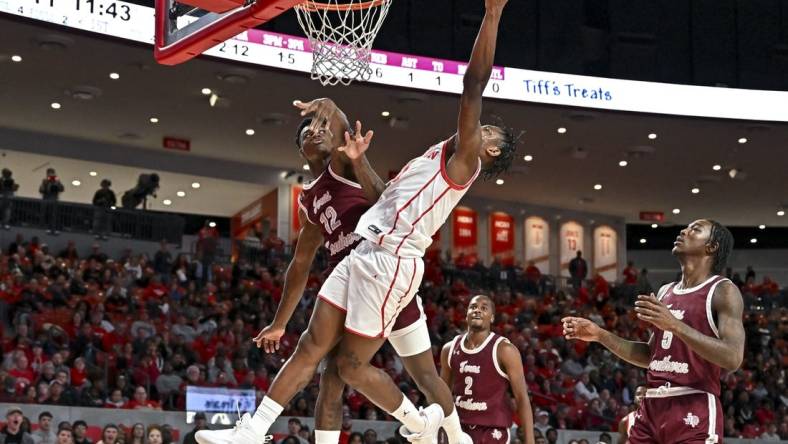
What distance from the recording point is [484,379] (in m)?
9.94

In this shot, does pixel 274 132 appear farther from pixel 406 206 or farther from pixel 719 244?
pixel 719 244

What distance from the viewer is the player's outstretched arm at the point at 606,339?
264 inches

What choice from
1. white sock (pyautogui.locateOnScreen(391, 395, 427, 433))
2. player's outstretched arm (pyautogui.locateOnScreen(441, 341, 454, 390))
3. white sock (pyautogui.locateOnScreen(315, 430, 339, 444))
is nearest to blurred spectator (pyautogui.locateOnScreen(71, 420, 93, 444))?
player's outstretched arm (pyautogui.locateOnScreen(441, 341, 454, 390))

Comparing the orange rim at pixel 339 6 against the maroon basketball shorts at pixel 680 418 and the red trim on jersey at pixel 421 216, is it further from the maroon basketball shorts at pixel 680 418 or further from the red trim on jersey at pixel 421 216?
the maroon basketball shorts at pixel 680 418

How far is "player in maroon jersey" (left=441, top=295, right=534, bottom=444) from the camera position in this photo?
989 cm

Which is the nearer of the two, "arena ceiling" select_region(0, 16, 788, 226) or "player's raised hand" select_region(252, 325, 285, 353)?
"player's raised hand" select_region(252, 325, 285, 353)

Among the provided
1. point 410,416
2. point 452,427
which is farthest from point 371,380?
point 452,427

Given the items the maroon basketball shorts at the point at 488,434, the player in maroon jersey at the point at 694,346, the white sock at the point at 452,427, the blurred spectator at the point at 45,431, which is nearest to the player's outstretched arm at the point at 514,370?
the maroon basketball shorts at the point at 488,434

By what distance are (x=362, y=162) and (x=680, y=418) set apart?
2.38 meters

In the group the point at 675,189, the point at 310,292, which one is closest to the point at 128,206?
the point at 310,292

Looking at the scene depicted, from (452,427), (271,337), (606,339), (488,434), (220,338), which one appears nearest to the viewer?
(606,339)

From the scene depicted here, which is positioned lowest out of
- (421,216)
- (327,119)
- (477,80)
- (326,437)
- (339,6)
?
(326,437)

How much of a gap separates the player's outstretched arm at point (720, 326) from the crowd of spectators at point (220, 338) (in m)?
8.54

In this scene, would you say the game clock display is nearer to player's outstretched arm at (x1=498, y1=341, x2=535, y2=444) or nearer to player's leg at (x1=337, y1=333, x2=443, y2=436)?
player's outstretched arm at (x1=498, y1=341, x2=535, y2=444)
